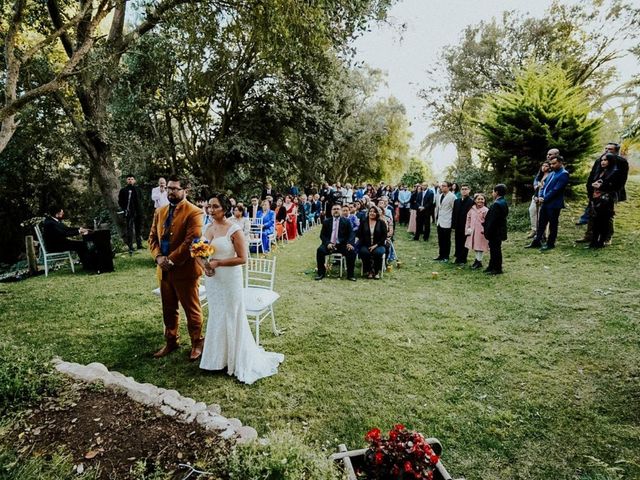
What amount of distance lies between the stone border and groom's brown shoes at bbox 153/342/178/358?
0.83 m

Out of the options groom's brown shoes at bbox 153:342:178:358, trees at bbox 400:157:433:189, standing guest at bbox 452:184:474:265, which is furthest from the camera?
trees at bbox 400:157:433:189

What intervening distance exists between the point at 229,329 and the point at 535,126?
11.9m

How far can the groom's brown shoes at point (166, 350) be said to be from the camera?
4.52m

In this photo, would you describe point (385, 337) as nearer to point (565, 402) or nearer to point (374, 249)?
point (565, 402)

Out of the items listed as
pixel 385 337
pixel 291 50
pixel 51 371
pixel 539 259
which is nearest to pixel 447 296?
pixel 385 337

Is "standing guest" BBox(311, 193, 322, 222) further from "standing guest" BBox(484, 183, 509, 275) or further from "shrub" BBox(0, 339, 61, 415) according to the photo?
"shrub" BBox(0, 339, 61, 415)

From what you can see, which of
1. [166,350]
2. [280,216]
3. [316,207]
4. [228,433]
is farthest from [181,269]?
[316,207]

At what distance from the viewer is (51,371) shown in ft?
10.6

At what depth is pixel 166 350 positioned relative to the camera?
457 cm

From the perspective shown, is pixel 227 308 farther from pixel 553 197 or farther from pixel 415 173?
pixel 415 173

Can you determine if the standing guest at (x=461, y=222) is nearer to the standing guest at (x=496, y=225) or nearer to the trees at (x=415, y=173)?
the standing guest at (x=496, y=225)

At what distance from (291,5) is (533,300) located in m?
6.23

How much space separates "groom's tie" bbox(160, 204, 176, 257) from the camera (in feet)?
14.3

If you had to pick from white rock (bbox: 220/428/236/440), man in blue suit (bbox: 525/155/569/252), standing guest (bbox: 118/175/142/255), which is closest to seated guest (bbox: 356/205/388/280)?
man in blue suit (bbox: 525/155/569/252)
